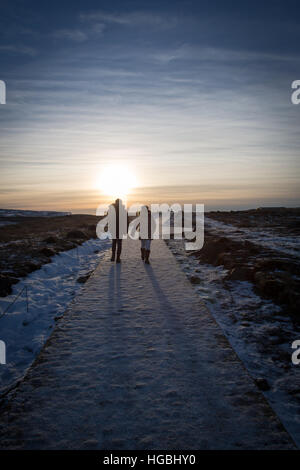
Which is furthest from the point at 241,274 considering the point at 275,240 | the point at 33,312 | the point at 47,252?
the point at 275,240

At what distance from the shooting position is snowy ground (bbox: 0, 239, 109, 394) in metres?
5.47

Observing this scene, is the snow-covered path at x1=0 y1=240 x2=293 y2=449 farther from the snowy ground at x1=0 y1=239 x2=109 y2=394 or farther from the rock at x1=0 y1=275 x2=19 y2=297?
the rock at x1=0 y1=275 x2=19 y2=297

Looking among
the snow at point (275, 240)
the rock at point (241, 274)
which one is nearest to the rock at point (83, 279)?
the rock at point (241, 274)

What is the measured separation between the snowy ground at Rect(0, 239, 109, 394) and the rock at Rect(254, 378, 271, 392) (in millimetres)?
4225

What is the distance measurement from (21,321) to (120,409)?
4575 millimetres

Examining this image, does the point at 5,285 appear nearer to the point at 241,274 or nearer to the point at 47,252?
the point at 47,252

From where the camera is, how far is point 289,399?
4219 millimetres

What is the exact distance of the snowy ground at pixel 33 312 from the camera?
18.0 feet

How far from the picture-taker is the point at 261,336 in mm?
6340

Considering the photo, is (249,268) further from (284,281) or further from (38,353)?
(38,353)

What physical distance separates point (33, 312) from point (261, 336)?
20.5 feet

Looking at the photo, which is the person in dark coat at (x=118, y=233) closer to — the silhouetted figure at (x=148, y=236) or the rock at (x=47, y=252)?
the silhouetted figure at (x=148, y=236)

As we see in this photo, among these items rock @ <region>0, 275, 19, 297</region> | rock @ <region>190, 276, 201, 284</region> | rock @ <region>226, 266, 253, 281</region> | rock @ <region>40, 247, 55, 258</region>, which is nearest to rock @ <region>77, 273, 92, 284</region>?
rock @ <region>0, 275, 19, 297</region>
